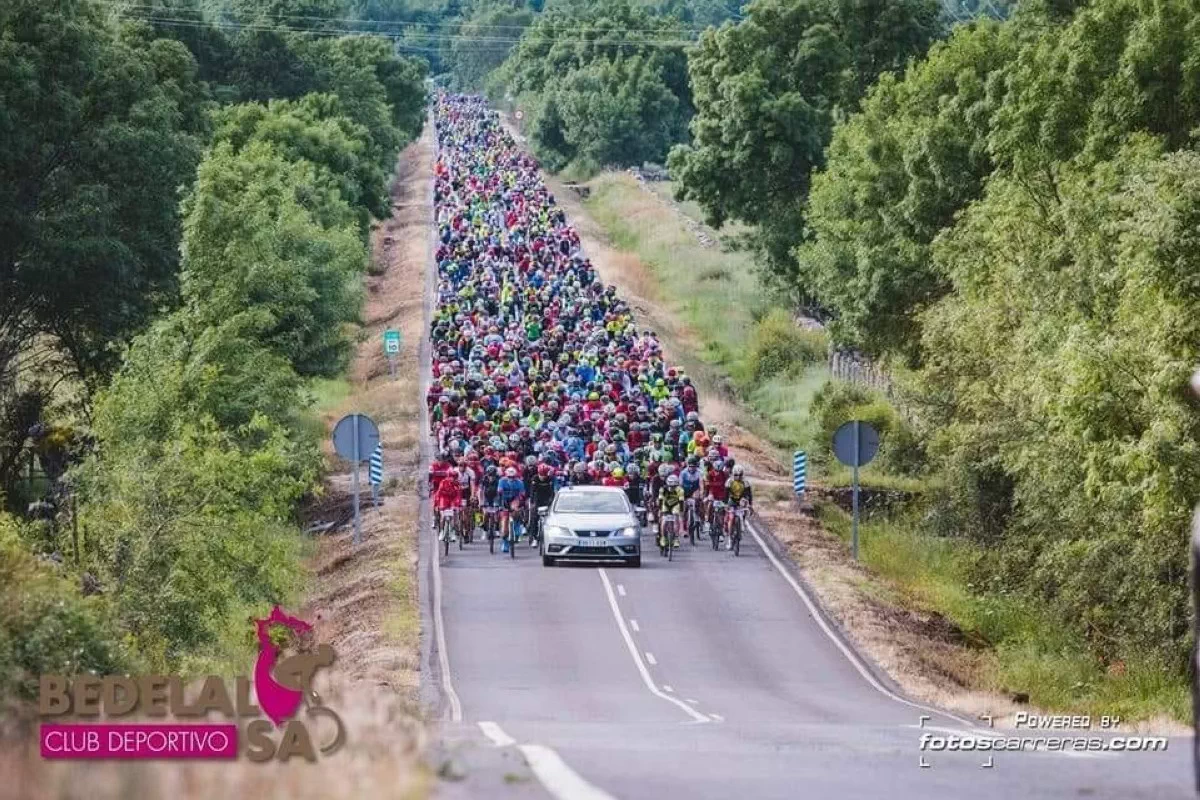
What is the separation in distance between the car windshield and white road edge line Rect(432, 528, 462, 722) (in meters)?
2.26

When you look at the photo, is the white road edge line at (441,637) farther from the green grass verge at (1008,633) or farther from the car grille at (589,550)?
the green grass verge at (1008,633)

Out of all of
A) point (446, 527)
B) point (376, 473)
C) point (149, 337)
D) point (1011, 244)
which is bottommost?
point (376, 473)

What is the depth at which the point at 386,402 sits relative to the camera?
62844 millimetres

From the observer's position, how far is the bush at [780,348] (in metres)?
76.5

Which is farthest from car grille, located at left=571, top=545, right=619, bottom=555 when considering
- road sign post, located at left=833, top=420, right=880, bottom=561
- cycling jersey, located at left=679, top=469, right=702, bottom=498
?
road sign post, located at left=833, top=420, right=880, bottom=561

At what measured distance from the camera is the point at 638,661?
96.6 feet

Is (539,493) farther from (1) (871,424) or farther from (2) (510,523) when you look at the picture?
(1) (871,424)

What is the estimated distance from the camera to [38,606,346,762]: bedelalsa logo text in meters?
10.3

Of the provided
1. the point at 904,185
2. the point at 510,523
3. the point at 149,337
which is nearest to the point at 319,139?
the point at 904,185

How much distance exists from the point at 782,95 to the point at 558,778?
64.7 m

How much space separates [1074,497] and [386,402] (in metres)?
30.1

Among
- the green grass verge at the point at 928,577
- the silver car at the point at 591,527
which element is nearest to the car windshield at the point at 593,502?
the silver car at the point at 591,527

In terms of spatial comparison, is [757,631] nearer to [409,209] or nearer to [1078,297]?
[1078,297]

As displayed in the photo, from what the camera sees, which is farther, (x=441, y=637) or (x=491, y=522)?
(x=491, y=522)
